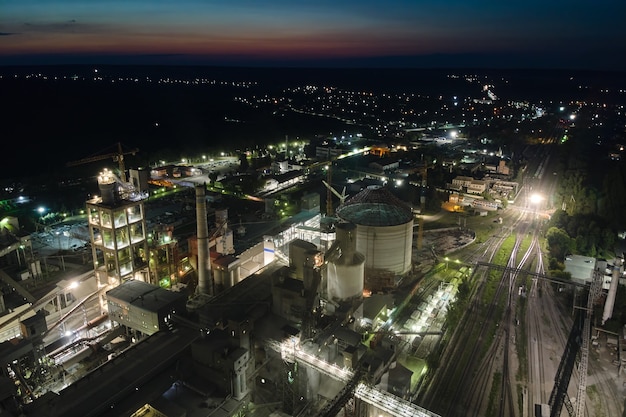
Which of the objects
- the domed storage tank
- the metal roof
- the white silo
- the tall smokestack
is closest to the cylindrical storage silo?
the white silo

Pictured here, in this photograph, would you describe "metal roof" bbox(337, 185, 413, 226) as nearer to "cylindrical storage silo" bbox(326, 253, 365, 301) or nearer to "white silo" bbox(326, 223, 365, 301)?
"white silo" bbox(326, 223, 365, 301)

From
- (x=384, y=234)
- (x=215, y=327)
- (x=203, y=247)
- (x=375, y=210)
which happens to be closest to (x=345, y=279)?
(x=384, y=234)

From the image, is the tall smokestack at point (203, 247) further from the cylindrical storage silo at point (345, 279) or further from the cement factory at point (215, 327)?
the cylindrical storage silo at point (345, 279)

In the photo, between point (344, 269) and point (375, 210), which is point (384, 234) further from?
point (344, 269)

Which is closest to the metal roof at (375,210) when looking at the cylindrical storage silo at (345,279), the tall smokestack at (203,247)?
the cylindrical storage silo at (345,279)

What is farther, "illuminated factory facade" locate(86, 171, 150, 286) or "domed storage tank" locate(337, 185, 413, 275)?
"domed storage tank" locate(337, 185, 413, 275)
